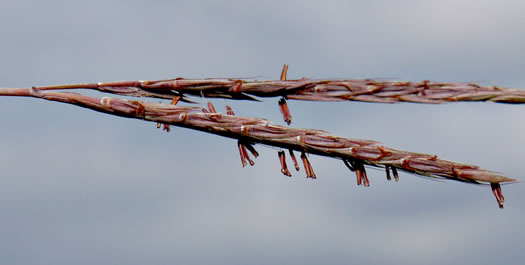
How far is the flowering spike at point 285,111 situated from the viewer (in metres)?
4.34

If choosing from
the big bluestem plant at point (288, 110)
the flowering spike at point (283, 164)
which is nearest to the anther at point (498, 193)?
the big bluestem plant at point (288, 110)

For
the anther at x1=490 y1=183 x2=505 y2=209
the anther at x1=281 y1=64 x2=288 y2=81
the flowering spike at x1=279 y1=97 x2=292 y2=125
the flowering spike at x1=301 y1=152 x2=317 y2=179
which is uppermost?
the anther at x1=281 y1=64 x2=288 y2=81

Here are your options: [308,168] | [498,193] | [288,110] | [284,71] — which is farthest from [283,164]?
[498,193]

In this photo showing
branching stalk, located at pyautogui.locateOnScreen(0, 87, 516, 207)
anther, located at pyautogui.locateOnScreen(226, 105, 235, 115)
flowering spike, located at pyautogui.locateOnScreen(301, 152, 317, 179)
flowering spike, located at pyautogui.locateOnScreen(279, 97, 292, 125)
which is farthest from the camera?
anther, located at pyautogui.locateOnScreen(226, 105, 235, 115)

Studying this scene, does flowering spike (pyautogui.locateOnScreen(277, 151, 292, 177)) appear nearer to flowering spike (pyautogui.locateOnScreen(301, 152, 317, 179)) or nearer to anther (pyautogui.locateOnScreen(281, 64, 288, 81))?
flowering spike (pyautogui.locateOnScreen(301, 152, 317, 179))

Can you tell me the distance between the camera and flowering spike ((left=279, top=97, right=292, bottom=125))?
4.34m

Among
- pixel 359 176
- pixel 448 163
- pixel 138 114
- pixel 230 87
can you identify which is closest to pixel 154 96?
pixel 138 114

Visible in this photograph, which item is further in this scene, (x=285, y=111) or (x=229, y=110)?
(x=229, y=110)

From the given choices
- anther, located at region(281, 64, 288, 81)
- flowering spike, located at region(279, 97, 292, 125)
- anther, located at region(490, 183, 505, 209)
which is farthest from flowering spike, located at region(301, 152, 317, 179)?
anther, located at region(490, 183, 505, 209)

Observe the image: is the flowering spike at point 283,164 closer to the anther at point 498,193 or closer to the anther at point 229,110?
the anther at point 229,110

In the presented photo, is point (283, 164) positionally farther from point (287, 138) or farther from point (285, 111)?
point (285, 111)

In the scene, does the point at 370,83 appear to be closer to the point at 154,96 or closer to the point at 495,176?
the point at 495,176

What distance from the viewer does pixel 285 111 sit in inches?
173

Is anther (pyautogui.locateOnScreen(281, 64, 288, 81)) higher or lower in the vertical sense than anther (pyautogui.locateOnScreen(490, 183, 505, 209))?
higher
